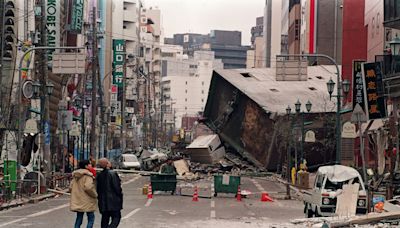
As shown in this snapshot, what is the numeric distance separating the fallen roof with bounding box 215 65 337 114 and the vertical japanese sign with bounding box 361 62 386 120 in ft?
97.8

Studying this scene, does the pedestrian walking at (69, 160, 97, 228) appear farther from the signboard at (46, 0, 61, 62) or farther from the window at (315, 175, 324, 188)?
the signboard at (46, 0, 61, 62)

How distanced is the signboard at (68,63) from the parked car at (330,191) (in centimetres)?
1744

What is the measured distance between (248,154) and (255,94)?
5468 millimetres

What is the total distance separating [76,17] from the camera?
60.7m

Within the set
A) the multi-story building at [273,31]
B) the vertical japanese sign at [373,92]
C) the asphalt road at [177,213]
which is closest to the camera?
the asphalt road at [177,213]

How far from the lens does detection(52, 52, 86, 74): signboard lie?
37.8m

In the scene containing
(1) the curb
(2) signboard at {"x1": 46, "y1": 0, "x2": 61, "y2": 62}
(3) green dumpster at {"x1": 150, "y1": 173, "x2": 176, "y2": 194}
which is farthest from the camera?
(2) signboard at {"x1": 46, "y1": 0, "x2": 61, "y2": 62}

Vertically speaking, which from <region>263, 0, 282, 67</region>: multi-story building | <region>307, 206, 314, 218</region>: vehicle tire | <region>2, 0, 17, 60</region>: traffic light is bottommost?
<region>307, 206, 314, 218</region>: vehicle tire

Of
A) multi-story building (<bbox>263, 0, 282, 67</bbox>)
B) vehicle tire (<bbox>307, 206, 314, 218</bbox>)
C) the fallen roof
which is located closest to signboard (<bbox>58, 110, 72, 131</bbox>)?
vehicle tire (<bbox>307, 206, 314, 218</bbox>)

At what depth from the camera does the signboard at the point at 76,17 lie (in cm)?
6012

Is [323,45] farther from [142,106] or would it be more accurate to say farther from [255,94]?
[142,106]

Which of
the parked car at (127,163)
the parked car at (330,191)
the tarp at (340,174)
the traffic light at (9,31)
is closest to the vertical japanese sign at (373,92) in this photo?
the parked car at (330,191)

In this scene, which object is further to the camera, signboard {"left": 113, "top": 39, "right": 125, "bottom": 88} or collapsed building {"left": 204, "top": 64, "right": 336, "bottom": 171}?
signboard {"left": 113, "top": 39, "right": 125, "bottom": 88}

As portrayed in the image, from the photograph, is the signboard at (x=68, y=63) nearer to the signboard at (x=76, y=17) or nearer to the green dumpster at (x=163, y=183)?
the green dumpster at (x=163, y=183)
